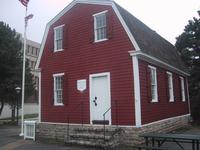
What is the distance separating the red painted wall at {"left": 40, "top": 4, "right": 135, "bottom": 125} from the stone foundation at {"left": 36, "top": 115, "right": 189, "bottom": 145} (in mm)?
342

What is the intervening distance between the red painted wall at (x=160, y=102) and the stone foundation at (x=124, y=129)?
34 centimetres

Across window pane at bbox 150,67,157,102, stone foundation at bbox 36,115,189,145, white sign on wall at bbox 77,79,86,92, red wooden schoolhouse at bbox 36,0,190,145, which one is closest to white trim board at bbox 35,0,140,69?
Answer: red wooden schoolhouse at bbox 36,0,190,145

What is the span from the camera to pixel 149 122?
12.9 meters

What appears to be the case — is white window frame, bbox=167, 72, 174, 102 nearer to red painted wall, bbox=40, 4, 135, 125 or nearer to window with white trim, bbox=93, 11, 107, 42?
red painted wall, bbox=40, 4, 135, 125

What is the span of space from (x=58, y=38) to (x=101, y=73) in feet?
13.5

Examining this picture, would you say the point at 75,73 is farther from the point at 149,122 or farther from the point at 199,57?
the point at 199,57

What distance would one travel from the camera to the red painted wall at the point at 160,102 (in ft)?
41.6

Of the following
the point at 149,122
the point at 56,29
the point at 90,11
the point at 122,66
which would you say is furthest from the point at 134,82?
the point at 56,29

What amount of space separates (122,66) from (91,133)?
3432 mm

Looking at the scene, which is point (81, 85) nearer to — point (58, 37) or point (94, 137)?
point (94, 137)

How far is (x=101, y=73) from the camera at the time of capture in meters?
13.5

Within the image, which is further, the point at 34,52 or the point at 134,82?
the point at 34,52

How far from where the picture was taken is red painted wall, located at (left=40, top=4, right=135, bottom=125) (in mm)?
12609

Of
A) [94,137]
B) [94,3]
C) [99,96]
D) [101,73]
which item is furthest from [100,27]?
[94,137]
